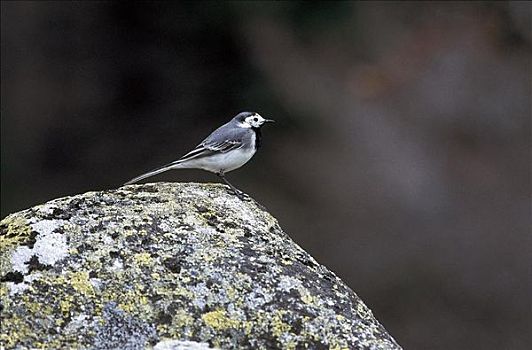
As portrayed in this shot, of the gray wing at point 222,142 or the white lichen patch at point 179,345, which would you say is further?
the gray wing at point 222,142

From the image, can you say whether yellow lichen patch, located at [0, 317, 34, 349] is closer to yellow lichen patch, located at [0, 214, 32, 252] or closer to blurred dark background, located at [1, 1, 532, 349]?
yellow lichen patch, located at [0, 214, 32, 252]

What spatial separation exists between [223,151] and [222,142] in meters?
0.06

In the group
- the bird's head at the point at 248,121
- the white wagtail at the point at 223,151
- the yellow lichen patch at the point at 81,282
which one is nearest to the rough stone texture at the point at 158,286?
the yellow lichen patch at the point at 81,282

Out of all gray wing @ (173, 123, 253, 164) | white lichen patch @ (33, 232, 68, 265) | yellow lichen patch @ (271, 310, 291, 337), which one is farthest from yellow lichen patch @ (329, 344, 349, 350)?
gray wing @ (173, 123, 253, 164)

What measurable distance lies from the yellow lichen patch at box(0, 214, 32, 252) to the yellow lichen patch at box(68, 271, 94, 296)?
28 centimetres

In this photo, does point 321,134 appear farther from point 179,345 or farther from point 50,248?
point 179,345

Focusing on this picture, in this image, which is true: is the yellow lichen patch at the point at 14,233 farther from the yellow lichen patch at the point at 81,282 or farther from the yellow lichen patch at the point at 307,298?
the yellow lichen patch at the point at 307,298

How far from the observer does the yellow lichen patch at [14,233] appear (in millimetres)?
3971

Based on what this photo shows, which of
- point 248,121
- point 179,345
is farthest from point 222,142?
point 179,345

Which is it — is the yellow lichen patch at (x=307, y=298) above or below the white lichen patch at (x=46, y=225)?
above

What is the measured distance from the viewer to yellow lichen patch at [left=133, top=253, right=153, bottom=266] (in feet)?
13.0

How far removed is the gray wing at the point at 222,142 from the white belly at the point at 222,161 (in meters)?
A: 0.03

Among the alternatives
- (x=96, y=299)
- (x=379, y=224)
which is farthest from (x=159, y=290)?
(x=379, y=224)

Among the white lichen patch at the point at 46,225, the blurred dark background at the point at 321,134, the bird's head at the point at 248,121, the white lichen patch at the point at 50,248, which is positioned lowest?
the white lichen patch at the point at 50,248
